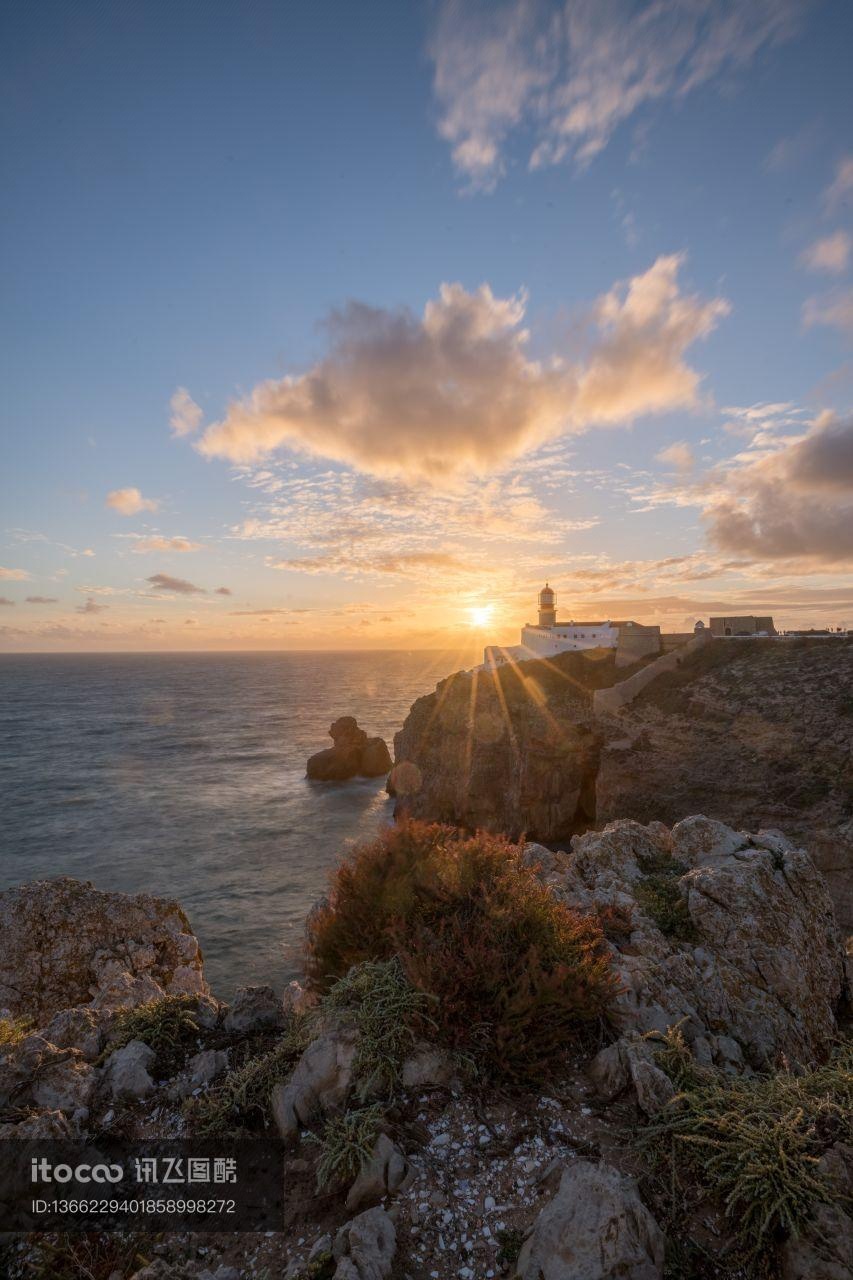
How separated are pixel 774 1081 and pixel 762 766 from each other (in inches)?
1209

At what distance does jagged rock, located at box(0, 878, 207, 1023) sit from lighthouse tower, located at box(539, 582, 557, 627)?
61242 mm

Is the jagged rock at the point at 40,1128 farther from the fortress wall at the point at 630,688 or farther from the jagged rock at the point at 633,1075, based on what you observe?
the fortress wall at the point at 630,688

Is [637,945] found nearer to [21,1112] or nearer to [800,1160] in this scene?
[800,1160]

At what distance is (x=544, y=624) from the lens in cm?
7062

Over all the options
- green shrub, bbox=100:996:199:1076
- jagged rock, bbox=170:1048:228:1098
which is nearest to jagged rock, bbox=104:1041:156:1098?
green shrub, bbox=100:996:199:1076

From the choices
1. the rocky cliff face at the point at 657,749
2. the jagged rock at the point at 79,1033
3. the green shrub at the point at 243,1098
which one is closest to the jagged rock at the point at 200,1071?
the green shrub at the point at 243,1098

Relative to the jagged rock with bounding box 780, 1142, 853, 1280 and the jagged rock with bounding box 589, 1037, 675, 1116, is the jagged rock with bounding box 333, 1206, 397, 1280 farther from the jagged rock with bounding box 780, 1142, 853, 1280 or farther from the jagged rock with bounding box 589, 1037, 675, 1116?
the jagged rock with bounding box 780, 1142, 853, 1280

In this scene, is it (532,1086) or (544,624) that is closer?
(532,1086)

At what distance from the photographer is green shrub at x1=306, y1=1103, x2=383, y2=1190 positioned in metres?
4.51

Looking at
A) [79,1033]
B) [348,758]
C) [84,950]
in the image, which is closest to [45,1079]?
[79,1033]

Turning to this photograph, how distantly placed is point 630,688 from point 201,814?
34.2m

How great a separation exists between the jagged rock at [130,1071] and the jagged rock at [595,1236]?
13.8ft

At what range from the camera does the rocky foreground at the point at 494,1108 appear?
12.4ft

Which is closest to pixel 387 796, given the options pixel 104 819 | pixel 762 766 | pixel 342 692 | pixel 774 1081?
pixel 104 819
